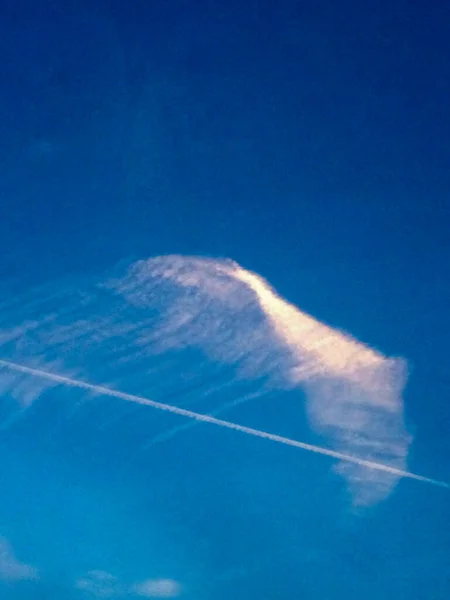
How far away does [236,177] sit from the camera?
2355 mm

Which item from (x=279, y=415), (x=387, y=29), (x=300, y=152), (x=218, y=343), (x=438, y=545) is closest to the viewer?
(x=387, y=29)

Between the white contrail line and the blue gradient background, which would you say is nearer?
the blue gradient background

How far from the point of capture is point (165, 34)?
6.95 ft

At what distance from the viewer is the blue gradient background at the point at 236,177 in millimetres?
2111

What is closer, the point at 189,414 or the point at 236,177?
the point at 236,177

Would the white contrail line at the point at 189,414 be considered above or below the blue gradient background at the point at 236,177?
below

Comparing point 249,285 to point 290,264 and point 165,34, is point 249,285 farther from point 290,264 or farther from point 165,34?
point 165,34

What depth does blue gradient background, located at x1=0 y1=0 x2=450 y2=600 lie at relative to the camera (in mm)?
2111

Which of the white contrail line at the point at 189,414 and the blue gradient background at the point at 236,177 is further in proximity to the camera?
the white contrail line at the point at 189,414

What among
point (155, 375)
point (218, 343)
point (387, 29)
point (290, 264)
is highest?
point (387, 29)

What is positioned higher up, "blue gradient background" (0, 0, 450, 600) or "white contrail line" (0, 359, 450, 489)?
"blue gradient background" (0, 0, 450, 600)

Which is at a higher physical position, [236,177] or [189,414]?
[236,177]

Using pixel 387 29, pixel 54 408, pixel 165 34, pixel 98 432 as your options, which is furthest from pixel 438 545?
pixel 165 34

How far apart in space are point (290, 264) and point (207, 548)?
1.99m
